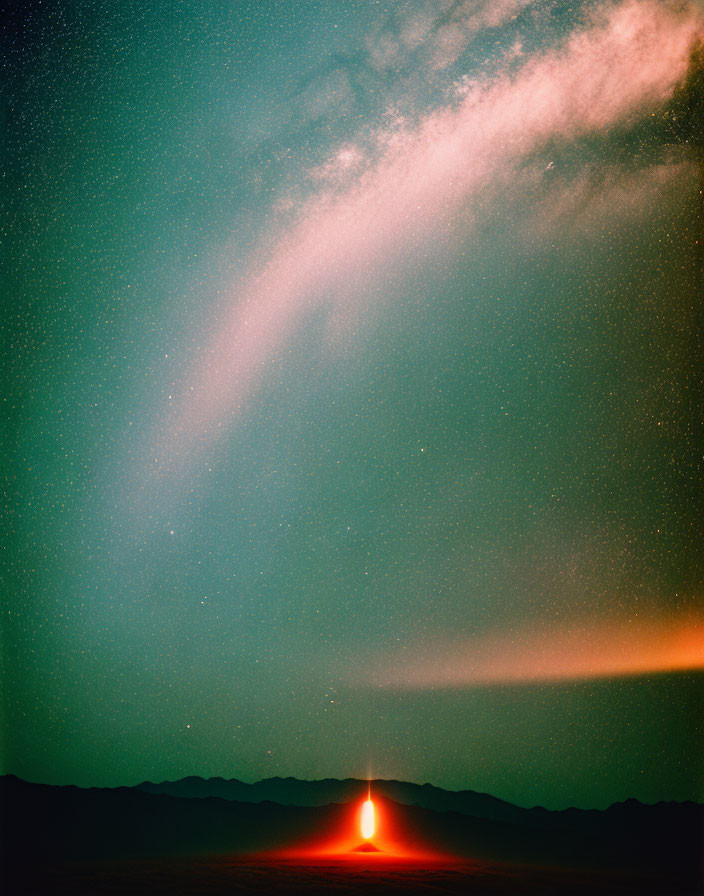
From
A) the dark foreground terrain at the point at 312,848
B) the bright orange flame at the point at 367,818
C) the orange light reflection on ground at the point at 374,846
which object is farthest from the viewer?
the orange light reflection on ground at the point at 374,846

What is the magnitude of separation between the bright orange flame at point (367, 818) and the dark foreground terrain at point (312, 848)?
0.07 meters

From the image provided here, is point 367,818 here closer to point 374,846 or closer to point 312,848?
point 374,846

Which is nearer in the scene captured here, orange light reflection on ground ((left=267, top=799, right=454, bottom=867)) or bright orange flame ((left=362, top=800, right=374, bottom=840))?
bright orange flame ((left=362, top=800, right=374, bottom=840))

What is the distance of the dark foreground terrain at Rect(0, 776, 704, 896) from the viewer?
235 cm

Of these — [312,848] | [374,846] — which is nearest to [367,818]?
[374,846]

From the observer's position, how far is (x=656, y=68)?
262 cm

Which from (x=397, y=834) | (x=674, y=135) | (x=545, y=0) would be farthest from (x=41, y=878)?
(x=545, y=0)

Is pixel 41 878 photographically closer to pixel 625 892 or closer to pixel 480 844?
pixel 625 892

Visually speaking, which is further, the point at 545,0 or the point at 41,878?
the point at 545,0

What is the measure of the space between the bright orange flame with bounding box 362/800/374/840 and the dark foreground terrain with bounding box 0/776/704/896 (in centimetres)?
7

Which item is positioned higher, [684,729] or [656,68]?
[656,68]

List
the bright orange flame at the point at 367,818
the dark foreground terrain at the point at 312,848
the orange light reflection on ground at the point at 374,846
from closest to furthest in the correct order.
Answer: the dark foreground terrain at the point at 312,848 → the bright orange flame at the point at 367,818 → the orange light reflection on ground at the point at 374,846

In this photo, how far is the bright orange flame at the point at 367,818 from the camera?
10.2 feet

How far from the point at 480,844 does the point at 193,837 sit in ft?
8.61
